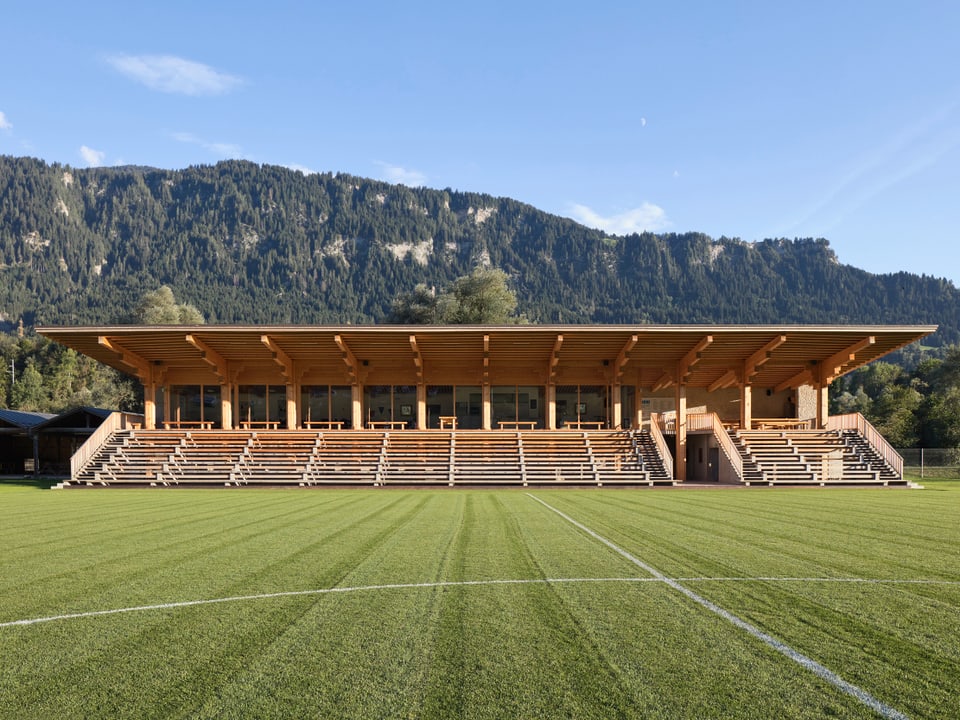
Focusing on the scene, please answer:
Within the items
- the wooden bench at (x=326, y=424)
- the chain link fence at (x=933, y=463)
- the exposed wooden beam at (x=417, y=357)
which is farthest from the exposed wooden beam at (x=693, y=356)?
the wooden bench at (x=326, y=424)

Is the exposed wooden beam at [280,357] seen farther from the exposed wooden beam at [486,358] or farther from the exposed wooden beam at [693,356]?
the exposed wooden beam at [693,356]

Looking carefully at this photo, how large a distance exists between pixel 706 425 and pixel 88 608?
1104 inches

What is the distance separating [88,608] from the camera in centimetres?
588

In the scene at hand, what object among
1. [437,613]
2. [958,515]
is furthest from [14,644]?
[958,515]

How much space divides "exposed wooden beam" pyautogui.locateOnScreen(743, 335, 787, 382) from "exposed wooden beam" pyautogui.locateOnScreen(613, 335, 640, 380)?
19.7 feet

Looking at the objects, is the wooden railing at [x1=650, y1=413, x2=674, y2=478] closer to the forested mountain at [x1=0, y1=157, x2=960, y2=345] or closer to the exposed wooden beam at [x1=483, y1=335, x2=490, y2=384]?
the exposed wooden beam at [x1=483, y1=335, x2=490, y2=384]

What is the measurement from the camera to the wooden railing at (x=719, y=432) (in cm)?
2727

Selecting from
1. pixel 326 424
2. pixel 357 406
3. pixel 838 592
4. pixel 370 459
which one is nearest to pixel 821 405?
pixel 370 459

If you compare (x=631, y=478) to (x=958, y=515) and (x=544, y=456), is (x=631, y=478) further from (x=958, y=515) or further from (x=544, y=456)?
(x=958, y=515)

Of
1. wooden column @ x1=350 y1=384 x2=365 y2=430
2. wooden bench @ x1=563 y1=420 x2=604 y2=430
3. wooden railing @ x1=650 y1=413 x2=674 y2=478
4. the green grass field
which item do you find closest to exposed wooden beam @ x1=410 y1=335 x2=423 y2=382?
wooden column @ x1=350 y1=384 x2=365 y2=430

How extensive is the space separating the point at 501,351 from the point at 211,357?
1405 cm

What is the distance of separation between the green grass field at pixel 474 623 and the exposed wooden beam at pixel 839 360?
20468 millimetres

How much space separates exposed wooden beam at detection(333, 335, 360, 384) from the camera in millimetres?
28852

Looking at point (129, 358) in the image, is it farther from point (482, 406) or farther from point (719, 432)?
point (719, 432)
